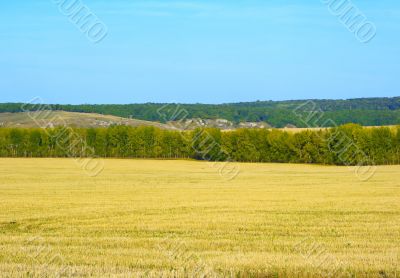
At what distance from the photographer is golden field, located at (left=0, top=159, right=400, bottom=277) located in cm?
1310

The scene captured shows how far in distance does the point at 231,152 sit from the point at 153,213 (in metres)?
80.7

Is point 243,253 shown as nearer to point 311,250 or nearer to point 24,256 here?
point 311,250

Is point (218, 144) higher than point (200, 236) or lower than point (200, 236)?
lower

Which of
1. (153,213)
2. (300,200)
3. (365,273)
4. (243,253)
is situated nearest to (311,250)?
(243,253)

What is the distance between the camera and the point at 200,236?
60.7 feet

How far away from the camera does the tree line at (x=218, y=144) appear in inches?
3654

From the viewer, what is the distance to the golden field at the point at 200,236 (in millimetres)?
13102

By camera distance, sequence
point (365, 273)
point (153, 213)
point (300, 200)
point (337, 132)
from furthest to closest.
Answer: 1. point (337, 132)
2. point (300, 200)
3. point (153, 213)
4. point (365, 273)

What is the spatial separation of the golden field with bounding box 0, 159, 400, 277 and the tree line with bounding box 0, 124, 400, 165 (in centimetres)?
6052

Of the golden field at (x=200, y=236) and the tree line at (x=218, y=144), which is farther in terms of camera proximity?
the tree line at (x=218, y=144)

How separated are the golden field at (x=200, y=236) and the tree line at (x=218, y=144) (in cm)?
6052

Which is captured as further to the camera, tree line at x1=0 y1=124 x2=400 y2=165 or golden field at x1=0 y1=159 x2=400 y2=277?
tree line at x1=0 y1=124 x2=400 y2=165

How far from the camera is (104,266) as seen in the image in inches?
524

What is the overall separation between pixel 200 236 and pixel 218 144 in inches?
3455
